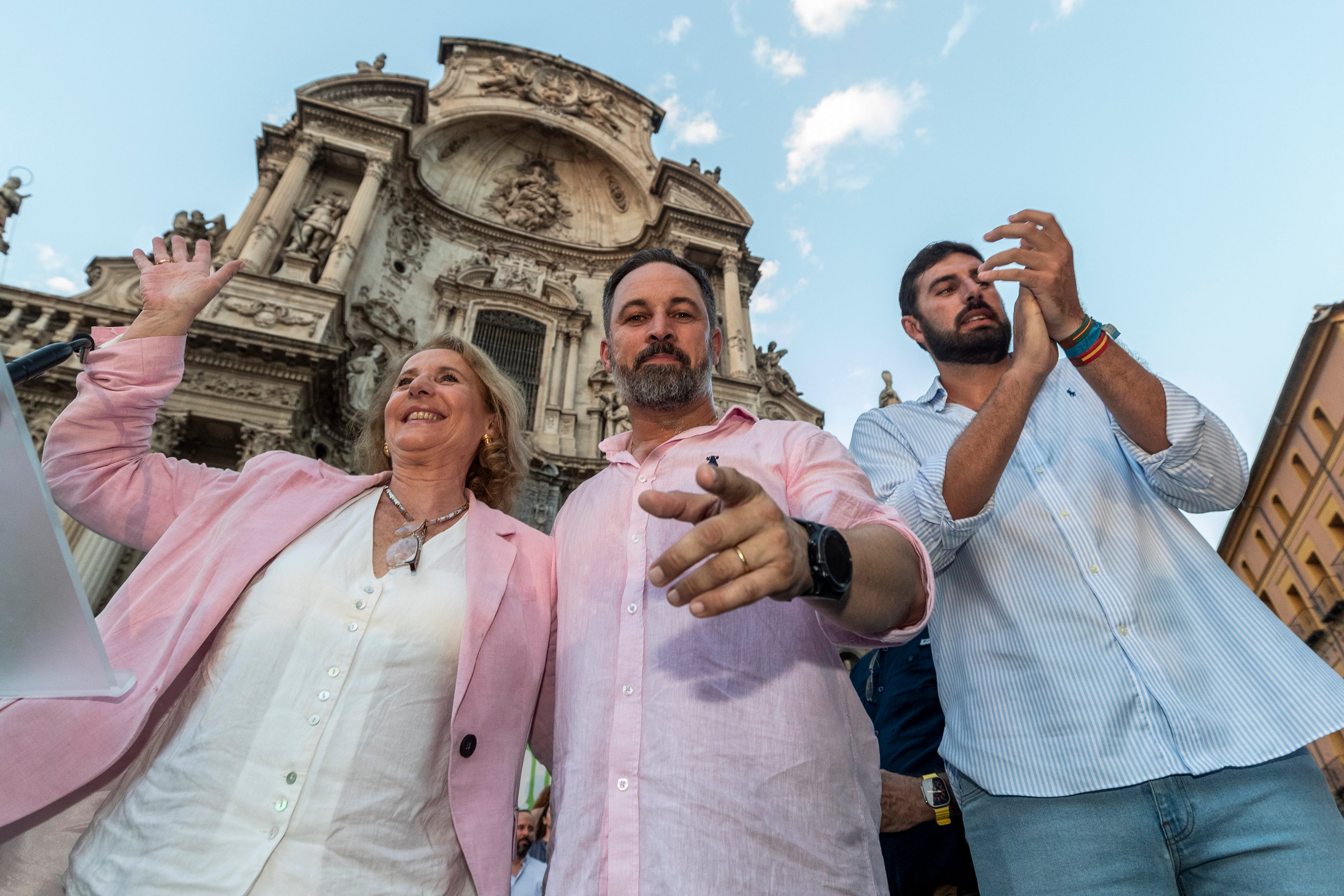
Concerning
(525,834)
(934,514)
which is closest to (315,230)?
(525,834)

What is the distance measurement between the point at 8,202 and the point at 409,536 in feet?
48.3

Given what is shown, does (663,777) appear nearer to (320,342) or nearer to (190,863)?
(190,863)

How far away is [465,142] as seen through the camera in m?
18.4

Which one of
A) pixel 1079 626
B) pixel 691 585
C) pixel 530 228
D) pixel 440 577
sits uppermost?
pixel 530 228

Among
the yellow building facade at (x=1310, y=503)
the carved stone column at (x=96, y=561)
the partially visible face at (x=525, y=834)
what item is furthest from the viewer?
the yellow building facade at (x=1310, y=503)

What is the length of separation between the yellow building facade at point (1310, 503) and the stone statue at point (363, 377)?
2063cm

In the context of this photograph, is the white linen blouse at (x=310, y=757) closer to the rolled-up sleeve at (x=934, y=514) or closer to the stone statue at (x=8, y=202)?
the rolled-up sleeve at (x=934, y=514)

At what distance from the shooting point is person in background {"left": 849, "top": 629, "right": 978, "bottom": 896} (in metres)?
2.28

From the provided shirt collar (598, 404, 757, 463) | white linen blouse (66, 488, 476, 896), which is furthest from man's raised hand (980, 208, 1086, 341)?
white linen blouse (66, 488, 476, 896)

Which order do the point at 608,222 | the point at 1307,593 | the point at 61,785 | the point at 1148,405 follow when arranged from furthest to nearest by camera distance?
the point at 1307,593, the point at 608,222, the point at 1148,405, the point at 61,785

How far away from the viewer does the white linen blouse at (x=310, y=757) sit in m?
1.71

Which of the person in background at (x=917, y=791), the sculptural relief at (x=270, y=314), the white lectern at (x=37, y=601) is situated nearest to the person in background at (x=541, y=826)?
the person in background at (x=917, y=791)

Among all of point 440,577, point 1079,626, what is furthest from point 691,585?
point 1079,626

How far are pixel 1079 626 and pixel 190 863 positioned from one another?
→ 2399 mm
